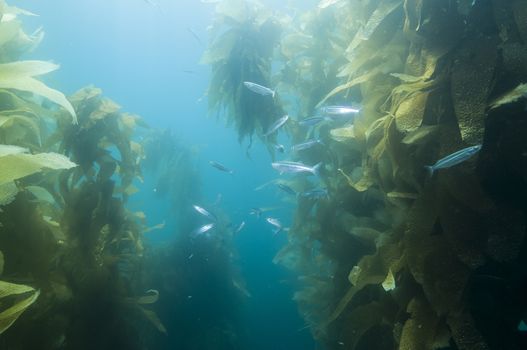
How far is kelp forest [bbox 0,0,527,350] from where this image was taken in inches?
71.8

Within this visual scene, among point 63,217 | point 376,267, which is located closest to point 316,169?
point 376,267

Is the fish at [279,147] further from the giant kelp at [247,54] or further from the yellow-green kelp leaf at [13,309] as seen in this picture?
the yellow-green kelp leaf at [13,309]

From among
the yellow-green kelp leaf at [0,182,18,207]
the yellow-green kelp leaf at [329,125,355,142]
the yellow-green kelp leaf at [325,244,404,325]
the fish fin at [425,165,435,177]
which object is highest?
the yellow-green kelp leaf at [0,182,18,207]

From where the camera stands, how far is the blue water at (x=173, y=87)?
42.0ft

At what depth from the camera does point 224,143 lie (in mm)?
65812

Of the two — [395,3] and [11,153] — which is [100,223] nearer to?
[11,153]

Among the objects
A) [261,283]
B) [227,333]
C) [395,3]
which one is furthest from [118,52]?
[395,3]

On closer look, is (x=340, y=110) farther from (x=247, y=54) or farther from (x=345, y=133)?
(x=247, y=54)

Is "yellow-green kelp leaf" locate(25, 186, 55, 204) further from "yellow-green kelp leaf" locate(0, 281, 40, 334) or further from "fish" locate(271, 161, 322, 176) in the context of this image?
"fish" locate(271, 161, 322, 176)

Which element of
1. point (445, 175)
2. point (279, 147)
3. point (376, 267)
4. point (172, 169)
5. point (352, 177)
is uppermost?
point (445, 175)

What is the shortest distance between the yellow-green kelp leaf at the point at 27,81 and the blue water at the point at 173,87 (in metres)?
2.88

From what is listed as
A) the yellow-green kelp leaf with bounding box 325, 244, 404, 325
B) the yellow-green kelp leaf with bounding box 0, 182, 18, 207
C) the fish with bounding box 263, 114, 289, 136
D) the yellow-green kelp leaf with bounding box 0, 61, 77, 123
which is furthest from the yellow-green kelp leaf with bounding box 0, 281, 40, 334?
the fish with bounding box 263, 114, 289, 136

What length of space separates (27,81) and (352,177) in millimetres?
2539

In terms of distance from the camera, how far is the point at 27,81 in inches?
70.9
